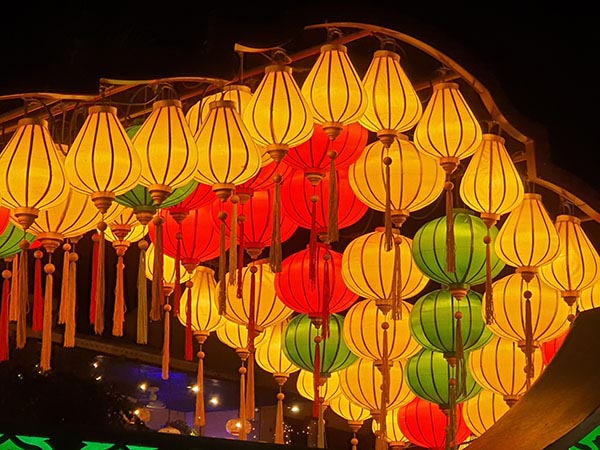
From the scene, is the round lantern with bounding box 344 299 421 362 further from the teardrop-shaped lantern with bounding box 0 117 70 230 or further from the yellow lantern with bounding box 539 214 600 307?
the teardrop-shaped lantern with bounding box 0 117 70 230

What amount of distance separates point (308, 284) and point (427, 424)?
140 cm

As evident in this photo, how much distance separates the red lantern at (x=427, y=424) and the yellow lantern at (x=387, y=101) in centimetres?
206

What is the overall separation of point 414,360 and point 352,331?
0.40 metres

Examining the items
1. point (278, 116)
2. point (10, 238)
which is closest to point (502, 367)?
point (278, 116)

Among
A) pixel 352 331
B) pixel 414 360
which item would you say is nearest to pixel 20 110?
pixel 352 331

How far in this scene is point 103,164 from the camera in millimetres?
3805

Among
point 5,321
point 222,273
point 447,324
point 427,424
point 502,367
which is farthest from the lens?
point 427,424

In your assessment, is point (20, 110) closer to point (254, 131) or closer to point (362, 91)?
point (254, 131)

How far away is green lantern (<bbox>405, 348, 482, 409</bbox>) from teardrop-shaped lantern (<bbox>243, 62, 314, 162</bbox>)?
5.33 ft

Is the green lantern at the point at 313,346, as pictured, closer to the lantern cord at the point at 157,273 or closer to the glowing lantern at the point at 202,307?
the glowing lantern at the point at 202,307

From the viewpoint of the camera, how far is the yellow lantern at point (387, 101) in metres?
3.98

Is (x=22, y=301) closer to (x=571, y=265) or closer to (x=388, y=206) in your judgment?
(x=388, y=206)

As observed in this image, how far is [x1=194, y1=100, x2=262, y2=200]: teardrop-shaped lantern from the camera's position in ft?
12.7

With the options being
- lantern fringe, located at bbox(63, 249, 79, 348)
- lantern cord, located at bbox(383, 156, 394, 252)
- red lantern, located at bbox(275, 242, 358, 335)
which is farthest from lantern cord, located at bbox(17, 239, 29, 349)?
lantern cord, located at bbox(383, 156, 394, 252)
